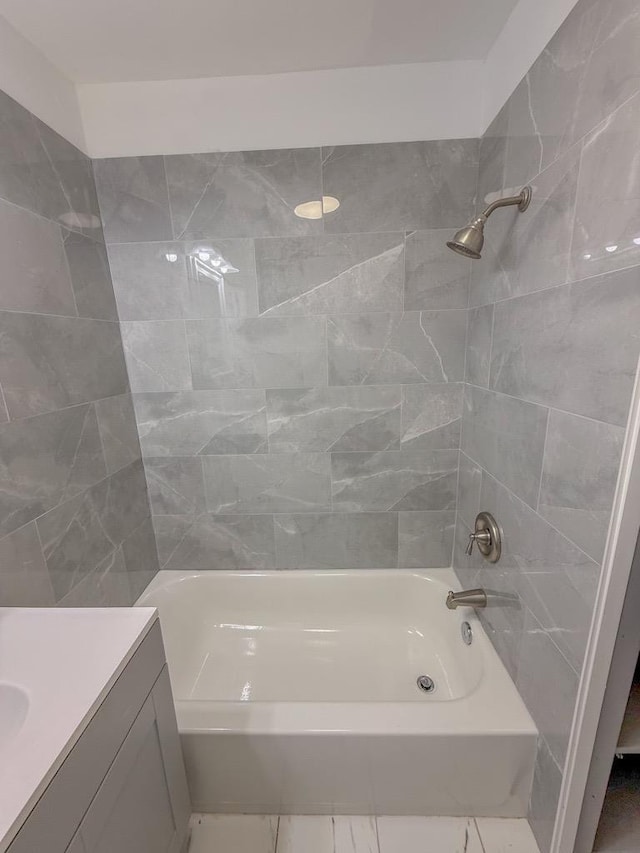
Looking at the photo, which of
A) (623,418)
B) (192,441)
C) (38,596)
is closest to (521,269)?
(623,418)

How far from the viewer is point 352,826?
1087 mm

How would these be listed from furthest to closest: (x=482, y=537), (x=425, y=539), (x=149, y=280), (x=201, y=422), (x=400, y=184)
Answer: (x=425, y=539) → (x=201, y=422) → (x=149, y=280) → (x=400, y=184) → (x=482, y=537)

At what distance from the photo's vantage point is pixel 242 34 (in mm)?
1112

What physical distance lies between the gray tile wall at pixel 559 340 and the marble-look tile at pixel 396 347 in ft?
0.65

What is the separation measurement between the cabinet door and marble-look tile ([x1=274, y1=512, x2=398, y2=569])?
3.02ft

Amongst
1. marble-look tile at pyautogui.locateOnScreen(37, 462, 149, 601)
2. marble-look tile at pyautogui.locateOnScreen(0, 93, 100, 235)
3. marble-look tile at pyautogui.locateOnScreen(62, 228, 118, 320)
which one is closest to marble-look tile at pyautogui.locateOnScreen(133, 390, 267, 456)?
marble-look tile at pyautogui.locateOnScreen(37, 462, 149, 601)

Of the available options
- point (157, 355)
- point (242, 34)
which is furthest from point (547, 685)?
point (242, 34)

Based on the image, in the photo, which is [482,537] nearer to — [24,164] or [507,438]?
[507,438]

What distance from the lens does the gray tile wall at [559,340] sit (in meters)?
0.69

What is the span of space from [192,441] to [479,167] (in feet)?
5.20

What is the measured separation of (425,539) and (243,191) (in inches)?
66.0

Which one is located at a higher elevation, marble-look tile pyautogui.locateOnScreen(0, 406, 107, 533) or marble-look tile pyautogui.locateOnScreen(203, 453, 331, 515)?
marble-look tile pyautogui.locateOnScreen(0, 406, 107, 533)

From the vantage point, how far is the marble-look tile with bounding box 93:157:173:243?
1379mm

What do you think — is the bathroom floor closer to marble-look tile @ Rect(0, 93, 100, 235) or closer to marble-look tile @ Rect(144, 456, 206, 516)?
marble-look tile @ Rect(144, 456, 206, 516)
